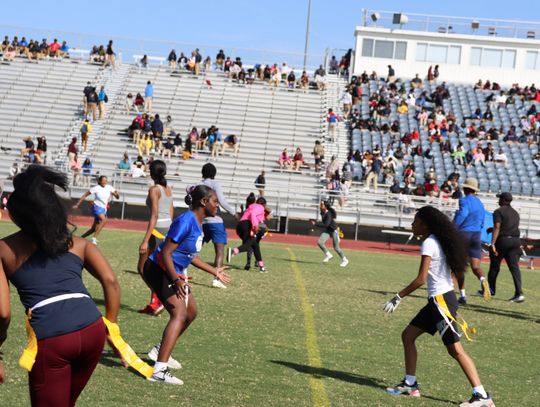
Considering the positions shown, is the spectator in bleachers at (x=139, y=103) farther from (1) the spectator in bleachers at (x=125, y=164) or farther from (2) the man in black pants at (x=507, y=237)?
(2) the man in black pants at (x=507, y=237)

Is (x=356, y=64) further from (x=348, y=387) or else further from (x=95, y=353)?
(x=95, y=353)

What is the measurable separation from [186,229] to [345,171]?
27.4m

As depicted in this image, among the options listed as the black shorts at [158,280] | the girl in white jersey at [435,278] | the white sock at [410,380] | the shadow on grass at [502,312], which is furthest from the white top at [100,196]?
the white sock at [410,380]

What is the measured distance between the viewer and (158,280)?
7.96 metres

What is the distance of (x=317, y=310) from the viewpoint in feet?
40.6

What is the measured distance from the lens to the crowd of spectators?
118 ft

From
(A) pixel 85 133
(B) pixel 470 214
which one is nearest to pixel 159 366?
(B) pixel 470 214

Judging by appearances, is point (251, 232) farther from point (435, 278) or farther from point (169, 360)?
point (435, 278)

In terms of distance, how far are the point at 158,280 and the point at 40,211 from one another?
11.9 feet

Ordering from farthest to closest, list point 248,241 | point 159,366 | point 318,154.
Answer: point 318,154, point 248,241, point 159,366

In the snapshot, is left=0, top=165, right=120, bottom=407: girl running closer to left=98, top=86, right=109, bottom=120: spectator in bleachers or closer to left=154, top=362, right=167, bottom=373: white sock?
left=154, top=362, right=167, bottom=373: white sock

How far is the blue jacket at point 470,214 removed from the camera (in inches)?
563

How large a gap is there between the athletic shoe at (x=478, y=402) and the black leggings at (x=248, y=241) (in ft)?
33.3

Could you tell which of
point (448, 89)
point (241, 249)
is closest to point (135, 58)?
point (448, 89)
